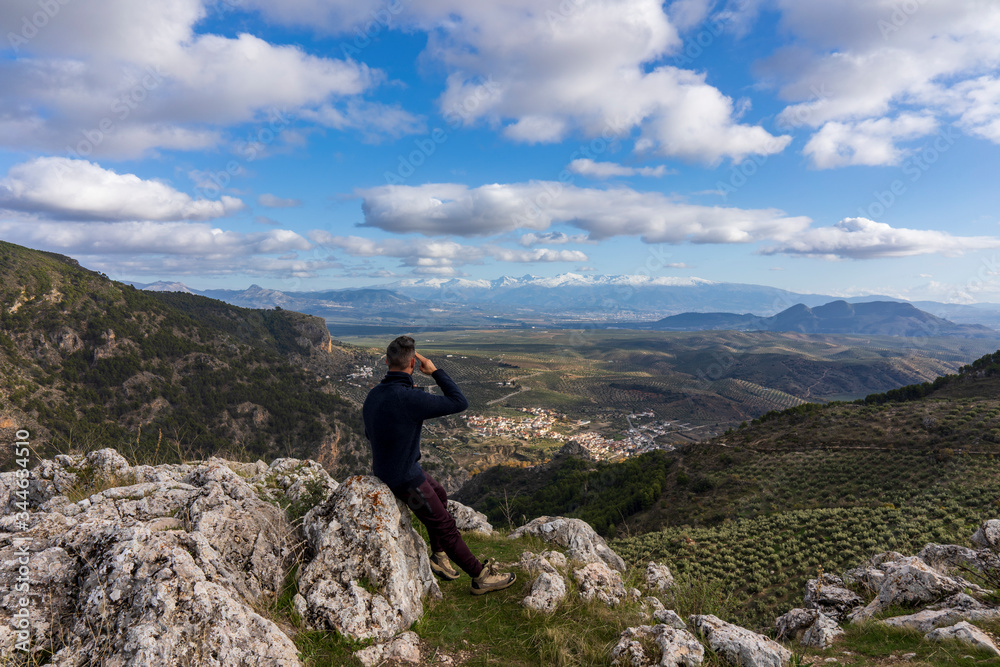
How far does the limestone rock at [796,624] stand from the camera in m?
6.93

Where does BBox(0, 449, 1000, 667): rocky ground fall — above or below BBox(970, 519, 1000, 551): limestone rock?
above

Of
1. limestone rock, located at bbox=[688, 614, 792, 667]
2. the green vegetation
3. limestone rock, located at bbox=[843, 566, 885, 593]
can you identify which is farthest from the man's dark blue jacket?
the green vegetation

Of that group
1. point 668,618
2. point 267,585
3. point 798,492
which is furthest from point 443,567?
point 798,492

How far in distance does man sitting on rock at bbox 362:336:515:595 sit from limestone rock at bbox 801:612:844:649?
4.85m

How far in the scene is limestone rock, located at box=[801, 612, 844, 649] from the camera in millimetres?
A: 5941

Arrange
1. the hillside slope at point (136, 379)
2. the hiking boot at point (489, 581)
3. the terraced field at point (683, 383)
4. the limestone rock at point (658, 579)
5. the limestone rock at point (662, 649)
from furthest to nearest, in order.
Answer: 1. the terraced field at point (683, 383)
2. the hillside slope at point (136, 379)
3. the limestone rock at point (658, 579)
4. the hiking boot at point (489, 581)
5. the limestone rock at point (662, 649)

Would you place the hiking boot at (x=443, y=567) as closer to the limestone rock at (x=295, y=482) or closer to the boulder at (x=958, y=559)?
the limestone rock at (x=295, y=482)

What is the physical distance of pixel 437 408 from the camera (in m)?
5.19

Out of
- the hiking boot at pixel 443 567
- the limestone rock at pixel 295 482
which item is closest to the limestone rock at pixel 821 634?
the hiking boot at pixel 443 567

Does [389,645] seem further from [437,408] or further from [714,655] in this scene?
[714,655]

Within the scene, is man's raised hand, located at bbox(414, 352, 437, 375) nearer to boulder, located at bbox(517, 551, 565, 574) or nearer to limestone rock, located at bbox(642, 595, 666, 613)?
boulder, located at bbox(517, 551, 565, 574)

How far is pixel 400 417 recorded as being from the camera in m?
5.11

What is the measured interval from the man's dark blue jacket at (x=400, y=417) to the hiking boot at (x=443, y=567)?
5.47 feet

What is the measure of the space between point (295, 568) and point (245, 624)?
1.63 m
